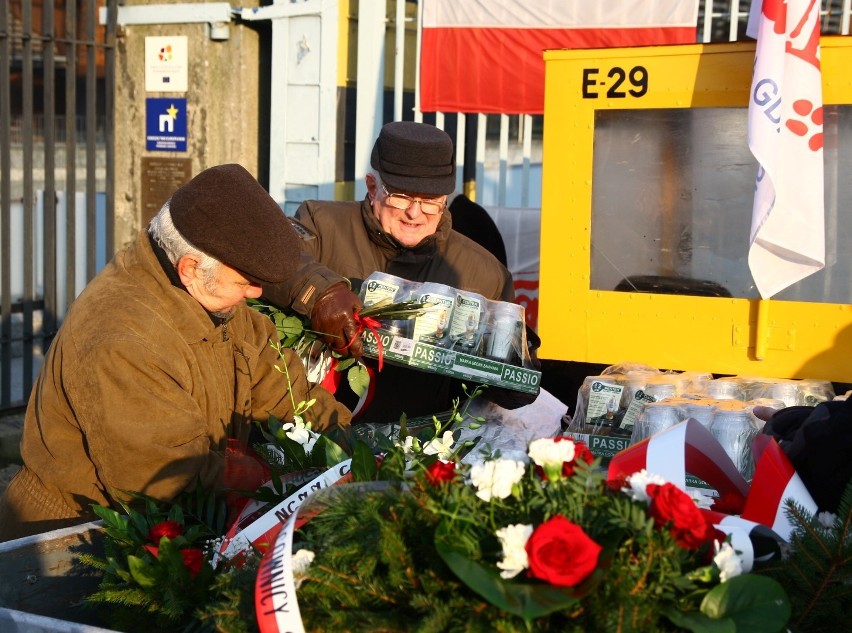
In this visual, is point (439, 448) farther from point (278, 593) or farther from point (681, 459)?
point (278, 593)

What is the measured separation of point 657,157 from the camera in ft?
13.4

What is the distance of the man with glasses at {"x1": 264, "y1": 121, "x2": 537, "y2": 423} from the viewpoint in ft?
11.3

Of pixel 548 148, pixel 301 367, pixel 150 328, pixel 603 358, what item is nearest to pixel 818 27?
pixel 548 148

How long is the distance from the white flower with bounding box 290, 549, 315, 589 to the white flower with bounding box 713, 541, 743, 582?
609 millimetres

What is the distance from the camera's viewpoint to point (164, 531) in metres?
2.14

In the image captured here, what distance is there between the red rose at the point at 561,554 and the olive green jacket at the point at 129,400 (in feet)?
3.57

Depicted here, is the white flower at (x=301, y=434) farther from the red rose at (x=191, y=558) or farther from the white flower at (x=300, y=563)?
the white flower at (x=300, y=563)

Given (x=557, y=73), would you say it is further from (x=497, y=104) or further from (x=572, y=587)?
(x=572, y=587)

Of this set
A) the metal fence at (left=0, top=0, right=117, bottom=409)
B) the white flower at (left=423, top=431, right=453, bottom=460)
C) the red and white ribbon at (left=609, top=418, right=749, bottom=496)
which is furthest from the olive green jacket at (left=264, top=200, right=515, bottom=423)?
the metal fence at (left=0, top=0, right=117, bottom=409)

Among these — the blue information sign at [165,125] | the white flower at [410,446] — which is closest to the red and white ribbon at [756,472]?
the white flower at [410,446]

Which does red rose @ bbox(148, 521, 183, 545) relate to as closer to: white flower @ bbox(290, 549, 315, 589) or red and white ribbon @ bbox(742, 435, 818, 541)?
white flower @ bbox(290, 549, 315, 589)

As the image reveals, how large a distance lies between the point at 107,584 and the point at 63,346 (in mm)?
613

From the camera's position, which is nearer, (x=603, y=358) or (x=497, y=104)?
(x=603, y=358)

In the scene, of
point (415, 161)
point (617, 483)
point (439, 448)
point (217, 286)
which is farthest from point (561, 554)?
point (415, 161)
